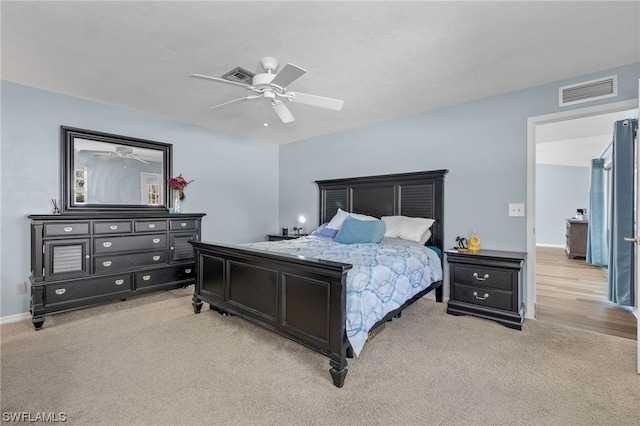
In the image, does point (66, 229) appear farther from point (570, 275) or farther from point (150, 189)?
point (570, 275)

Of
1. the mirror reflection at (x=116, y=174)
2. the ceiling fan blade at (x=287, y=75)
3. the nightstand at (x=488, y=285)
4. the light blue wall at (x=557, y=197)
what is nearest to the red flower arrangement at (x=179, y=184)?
the mirror reflection at (x=116, y=174)

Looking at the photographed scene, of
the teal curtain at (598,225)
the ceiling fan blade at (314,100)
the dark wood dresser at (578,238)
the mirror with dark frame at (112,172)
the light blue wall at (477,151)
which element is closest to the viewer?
the ceiling fan blade at (314,100)

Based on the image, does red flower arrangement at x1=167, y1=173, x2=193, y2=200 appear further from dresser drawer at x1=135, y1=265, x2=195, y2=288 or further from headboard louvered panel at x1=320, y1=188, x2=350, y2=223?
headboard louvered panel at x1=320, y1=188, x2=350, y2=223

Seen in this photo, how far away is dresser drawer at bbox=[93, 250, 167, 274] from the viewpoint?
3.42 meters

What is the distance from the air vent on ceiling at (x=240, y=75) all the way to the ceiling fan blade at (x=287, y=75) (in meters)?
0.39

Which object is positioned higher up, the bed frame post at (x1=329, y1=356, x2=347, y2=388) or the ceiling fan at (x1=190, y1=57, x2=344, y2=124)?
the ceiling fan at (x1=190, y1=57, x2=344, y2=124)

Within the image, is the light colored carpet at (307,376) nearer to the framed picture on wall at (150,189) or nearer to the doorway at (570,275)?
the doorway at (570,275)

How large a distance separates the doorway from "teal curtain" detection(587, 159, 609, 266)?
0.79 ft

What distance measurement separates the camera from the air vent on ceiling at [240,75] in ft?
8.64

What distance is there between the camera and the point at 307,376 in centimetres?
211

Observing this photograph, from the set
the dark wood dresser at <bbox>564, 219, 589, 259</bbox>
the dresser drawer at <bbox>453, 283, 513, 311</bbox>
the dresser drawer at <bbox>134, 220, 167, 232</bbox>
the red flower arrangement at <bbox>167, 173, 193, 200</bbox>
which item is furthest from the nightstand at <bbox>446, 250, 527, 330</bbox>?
the dark wood dresser at <bbox>564, 219, 589, 259</bbox>

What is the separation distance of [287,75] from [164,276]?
10.2 ft

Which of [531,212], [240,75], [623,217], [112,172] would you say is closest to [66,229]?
[112,172]

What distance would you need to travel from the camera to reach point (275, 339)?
8.80 feet
